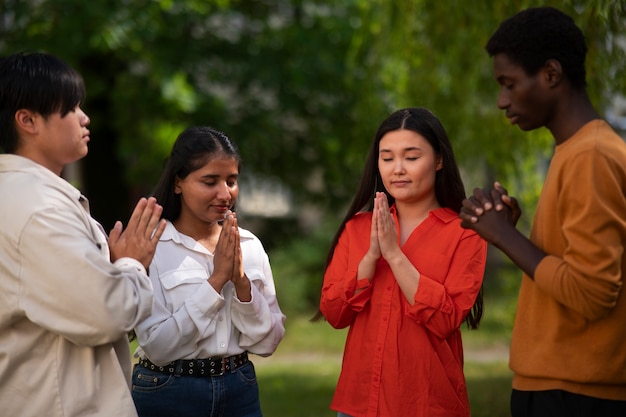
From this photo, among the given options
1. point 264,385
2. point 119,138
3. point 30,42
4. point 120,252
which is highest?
point 30,42

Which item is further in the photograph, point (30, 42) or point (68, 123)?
point (30, 42)

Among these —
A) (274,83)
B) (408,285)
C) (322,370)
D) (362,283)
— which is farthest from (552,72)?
(274,83)

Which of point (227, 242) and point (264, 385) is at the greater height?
point (227, 242)

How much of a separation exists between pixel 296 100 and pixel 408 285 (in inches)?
347

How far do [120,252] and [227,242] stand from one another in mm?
567

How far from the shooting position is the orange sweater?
2.67m

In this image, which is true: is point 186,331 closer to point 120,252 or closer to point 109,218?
point 120,252

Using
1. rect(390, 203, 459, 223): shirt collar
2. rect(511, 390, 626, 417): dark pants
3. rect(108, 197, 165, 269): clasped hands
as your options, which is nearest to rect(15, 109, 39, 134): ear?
rect(108, 197, 165, 269): clasped hands

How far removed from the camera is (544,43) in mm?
2861

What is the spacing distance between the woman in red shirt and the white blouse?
0.91ft

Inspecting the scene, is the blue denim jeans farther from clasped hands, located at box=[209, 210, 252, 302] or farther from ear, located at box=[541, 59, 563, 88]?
ear, located at box=[541, 59, 563, 88]

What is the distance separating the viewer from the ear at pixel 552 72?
9.37 feet

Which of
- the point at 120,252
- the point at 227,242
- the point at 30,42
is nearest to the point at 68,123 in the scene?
the point at 120,252

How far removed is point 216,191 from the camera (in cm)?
372
